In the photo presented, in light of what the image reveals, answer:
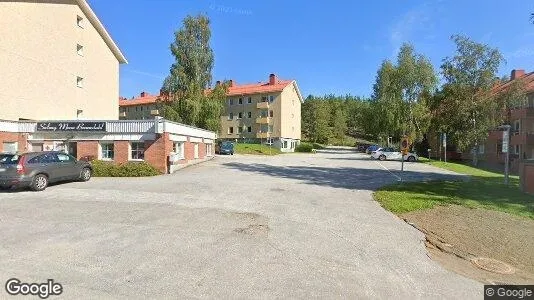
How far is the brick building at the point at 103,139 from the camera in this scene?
21.2 m

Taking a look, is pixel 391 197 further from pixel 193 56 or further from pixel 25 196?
pixel 193 56

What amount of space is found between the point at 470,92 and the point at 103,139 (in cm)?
3279

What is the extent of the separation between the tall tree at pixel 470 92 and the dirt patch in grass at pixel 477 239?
26383 mm

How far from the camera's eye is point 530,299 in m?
5.05

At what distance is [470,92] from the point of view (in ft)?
114

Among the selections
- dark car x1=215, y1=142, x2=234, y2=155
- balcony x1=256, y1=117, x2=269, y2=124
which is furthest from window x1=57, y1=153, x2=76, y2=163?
balcony x1=256, y1=117, x2=269, y2=124

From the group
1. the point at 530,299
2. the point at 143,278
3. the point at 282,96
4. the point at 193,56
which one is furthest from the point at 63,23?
the point at 282,96

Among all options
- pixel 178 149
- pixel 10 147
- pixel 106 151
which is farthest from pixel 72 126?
pixel 178 149

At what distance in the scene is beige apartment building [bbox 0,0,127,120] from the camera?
23.1 metres

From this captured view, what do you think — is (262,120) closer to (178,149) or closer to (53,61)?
(178,149)

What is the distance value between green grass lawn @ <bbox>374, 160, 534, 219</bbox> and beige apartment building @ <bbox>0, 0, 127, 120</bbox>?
76.5ft

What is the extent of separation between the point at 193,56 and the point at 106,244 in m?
35.6

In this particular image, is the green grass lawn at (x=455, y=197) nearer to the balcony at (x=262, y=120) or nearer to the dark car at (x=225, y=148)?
the dark car at (x=225, y=148)

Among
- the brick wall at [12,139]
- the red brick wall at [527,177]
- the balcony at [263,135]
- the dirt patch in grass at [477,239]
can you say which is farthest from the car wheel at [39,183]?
the balcony at [263,135]
